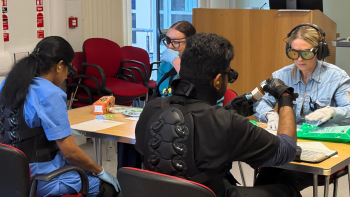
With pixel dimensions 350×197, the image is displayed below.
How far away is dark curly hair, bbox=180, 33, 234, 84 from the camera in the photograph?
143 cm

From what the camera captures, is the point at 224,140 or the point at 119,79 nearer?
the point at 224,140

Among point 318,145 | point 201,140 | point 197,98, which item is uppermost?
point 197,98

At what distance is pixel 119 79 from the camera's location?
4477 mm

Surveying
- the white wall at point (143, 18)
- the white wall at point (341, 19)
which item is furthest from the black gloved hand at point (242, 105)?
the white wall at point (341, 19)

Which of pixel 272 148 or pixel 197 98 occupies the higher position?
pixel 197 98

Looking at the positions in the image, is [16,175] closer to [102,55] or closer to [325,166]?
[325,166]

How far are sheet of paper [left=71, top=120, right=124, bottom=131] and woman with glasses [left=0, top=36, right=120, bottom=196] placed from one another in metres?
0.37

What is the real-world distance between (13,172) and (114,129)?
0.73 m

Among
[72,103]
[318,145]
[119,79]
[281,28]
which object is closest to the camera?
[318,145]

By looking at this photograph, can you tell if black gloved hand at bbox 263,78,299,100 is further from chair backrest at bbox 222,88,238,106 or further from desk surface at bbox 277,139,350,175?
chair backrest at bbox 222,88,238,106

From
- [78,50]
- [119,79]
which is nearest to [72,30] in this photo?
[78,50]

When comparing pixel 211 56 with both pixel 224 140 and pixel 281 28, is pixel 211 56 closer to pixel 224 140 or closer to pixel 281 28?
pixel 224 140

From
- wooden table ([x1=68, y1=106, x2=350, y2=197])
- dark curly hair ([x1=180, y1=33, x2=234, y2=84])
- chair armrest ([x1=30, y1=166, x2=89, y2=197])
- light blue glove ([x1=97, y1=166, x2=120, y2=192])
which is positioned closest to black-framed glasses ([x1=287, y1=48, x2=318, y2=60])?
wooden table ([x1=68, y1=106, x2=350, y2=197])

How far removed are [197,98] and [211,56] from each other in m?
0.16
